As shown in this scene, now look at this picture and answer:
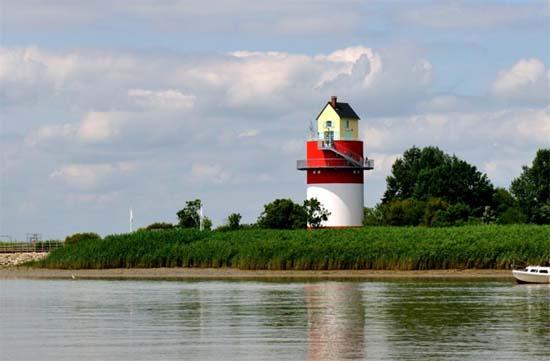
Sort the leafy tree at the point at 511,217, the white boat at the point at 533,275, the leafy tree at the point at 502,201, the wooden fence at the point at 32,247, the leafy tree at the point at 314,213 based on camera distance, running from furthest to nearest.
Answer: the leafy tree at the point at 502,201, the wooden fence at the point at 32,247, the leafy tree at the point at 511,217, the leafy tree at the point at 314,213, the white boat at the point at 533,275

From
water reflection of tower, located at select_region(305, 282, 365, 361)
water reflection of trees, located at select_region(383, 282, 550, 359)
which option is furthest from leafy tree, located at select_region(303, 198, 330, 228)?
water reflection of trees, located at select_region(383, 282, 550, 359)

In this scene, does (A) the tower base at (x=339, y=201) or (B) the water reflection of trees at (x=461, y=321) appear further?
(A) the tower base at (x=339, y=201)

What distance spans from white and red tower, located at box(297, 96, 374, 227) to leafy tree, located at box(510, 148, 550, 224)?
20.8 meters

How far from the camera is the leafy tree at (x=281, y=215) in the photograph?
303ft

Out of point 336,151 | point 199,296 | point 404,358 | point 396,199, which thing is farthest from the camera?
point 396,199

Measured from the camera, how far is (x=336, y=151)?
300ft

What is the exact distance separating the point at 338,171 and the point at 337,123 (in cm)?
374

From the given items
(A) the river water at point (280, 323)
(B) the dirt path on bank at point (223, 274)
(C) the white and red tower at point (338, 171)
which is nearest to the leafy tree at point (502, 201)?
(C) the white and red tower at point (338, 171)

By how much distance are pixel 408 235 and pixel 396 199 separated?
24.7 meters

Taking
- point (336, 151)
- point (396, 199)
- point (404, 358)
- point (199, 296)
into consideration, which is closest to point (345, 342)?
point (404, 358)

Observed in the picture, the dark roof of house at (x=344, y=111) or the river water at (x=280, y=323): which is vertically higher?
the dark roof of house at (x=344, y=111)

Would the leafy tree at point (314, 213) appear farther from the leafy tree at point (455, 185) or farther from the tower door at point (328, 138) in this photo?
the leafy tree at point (455, 185)

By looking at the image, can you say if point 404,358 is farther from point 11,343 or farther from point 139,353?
point 11,343

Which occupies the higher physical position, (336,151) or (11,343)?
(336,151)
